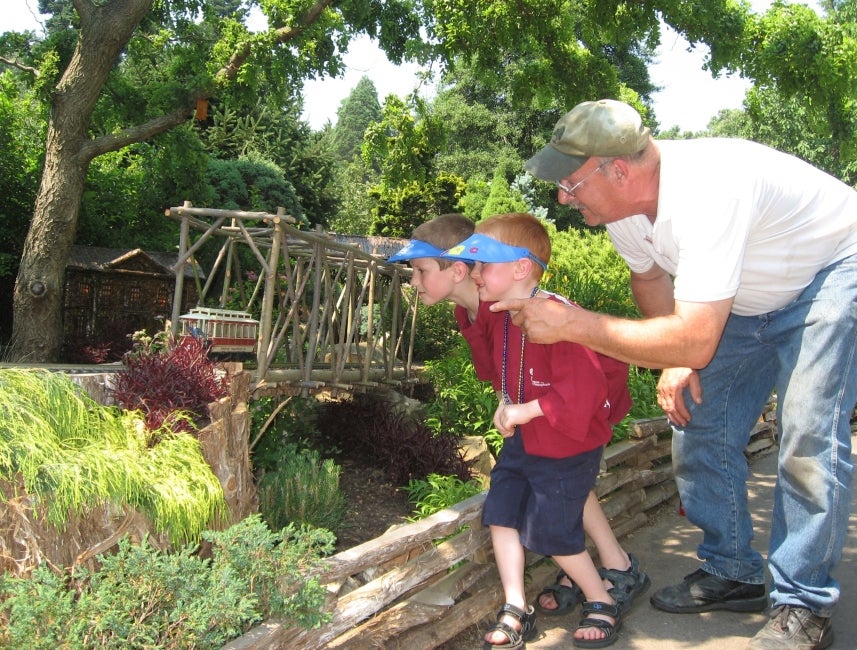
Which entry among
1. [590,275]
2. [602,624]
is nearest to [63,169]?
[590,275]

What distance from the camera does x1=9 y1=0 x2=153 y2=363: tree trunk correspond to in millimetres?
9945

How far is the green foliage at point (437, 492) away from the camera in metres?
4.85

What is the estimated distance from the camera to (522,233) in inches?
123

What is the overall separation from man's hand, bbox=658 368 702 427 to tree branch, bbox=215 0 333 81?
9177 millimetres

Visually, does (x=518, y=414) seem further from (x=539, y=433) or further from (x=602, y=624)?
(x=602, y=624)

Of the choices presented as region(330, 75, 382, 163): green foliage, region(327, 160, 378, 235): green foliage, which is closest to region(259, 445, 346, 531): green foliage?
region(327, 160, 378, 235): green foliage

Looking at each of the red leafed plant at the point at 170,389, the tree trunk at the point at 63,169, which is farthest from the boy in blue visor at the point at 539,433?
the tree trunk at the point at 63,169

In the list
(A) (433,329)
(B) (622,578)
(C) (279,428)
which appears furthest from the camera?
(A) (433,329)

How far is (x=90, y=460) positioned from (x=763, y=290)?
263cm

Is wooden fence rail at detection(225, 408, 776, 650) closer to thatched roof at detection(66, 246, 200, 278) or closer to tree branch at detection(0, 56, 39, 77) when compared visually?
tree branch at detection(0, 56, 39, 77)

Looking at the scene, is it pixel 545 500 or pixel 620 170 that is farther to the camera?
pixel 545 500

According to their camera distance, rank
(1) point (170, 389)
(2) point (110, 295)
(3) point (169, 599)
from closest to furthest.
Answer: (3) point (169, 599)
(1) point (170, 389)
(2) point (110, 295)

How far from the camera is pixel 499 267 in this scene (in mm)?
3033

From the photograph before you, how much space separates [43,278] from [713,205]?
10033 millimetres
